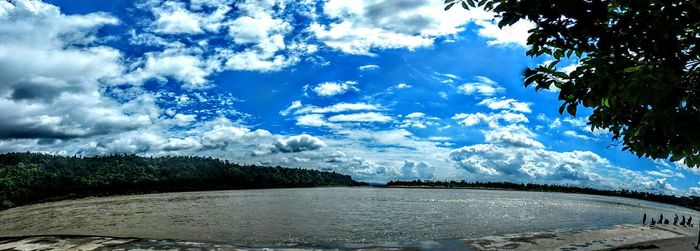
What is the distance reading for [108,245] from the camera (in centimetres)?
3662

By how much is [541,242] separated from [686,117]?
137 feet

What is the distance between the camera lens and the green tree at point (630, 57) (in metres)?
7.33

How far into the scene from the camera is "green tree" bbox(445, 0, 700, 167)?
733 centimetres

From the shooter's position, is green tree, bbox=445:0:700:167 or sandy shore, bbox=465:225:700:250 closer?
green tree, bbox=445:0:700:167

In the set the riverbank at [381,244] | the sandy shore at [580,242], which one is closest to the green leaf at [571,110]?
the riverbank at [381,244]

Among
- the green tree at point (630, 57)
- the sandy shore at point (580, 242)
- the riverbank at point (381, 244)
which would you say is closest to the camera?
the green tree at point (630, 57)

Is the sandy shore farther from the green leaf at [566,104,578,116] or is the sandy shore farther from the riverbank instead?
the green leaf at [566,104,578,116]

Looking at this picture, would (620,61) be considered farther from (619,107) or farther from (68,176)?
(68,176)

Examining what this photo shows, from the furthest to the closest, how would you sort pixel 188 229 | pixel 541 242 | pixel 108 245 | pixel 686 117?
pixel 188 229
pixel 541 242
pixel 108 245
pixel 686 117

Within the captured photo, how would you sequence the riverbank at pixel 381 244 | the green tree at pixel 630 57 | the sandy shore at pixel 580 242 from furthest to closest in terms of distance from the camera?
1. the sandy shore at pixel 580 242
2. the riverbank at pixel 381 244
3. the green tree at pixel 630 57

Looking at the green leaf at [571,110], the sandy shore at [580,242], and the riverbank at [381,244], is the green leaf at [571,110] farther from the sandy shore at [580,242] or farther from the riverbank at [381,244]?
the sandy shore at [580,242]

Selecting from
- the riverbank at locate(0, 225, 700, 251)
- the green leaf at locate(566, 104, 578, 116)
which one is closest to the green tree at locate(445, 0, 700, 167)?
the green leaf at locate(566, 104, 578, 116)

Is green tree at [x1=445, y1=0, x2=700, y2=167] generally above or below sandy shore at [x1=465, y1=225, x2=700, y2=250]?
above


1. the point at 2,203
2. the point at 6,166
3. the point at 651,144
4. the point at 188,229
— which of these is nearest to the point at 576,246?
the point at 651,144
